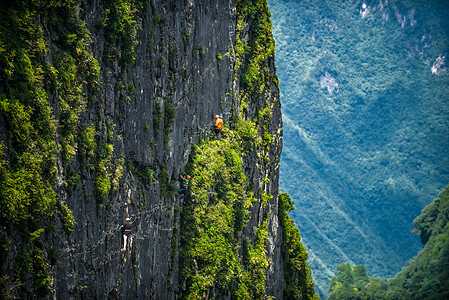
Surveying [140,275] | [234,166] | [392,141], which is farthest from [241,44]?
[392,141]

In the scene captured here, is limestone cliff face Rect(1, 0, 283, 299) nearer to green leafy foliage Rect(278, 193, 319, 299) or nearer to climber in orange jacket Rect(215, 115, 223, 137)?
climber in orange jacket Rect(215, 115, 223, 137)

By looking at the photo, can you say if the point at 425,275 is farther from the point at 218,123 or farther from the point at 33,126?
the point at 33,126

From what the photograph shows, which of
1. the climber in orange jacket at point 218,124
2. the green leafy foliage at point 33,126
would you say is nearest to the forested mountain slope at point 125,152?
the green leafy foliage at point 33,126

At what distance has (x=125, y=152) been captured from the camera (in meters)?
14.6

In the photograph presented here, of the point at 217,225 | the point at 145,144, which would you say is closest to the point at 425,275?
the point at 217,225

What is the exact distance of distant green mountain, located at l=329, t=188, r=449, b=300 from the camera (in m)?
81.9

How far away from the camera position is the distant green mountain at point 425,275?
81.9 metres

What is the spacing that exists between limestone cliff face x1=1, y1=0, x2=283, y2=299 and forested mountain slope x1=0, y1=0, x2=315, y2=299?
4 centimetres

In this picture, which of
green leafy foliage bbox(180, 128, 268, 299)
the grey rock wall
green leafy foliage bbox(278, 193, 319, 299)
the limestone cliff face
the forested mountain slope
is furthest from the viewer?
green leafy foliage bbox(278, 193, 319, 299)

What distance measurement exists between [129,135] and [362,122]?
151m

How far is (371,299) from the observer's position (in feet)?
291

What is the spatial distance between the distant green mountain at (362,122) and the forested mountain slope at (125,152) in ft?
327

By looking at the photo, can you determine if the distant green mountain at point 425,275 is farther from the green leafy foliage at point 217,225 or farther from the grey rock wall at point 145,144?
the grey rock wall at point 145,144

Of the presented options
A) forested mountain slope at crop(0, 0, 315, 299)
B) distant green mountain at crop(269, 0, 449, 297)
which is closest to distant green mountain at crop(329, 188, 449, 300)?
distant green mountain at crop(269, 0, 449, 297)
